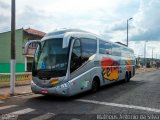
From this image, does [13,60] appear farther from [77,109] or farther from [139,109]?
[139,109]

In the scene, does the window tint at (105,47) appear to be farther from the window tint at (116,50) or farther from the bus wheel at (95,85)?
the bus wheel at (95,85)

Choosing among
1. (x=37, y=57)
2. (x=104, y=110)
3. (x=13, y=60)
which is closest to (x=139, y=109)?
(x=104, y=110)

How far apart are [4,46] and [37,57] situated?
32382mm

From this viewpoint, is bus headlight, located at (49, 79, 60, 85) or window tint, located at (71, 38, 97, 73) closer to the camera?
bus headlight, located at (49, 79, 60, 85)

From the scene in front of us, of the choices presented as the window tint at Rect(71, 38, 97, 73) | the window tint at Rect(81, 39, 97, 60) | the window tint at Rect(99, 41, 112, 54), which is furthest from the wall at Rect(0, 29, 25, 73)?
the window tint at Rect(71, 38, 97, 73)

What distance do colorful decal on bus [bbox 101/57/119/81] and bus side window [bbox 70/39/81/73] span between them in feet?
11.6

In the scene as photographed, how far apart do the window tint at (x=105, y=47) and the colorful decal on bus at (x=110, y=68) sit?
0.49m

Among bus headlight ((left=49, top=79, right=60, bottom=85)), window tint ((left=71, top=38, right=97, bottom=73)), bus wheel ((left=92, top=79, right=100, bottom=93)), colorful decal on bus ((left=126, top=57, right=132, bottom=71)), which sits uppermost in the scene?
window tint ((left=71, top=38, right=97, bottom=73))

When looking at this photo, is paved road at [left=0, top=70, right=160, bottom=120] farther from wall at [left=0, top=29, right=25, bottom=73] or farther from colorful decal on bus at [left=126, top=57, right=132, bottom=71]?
wall at [left=0, top=29, right=25, bottom=73]

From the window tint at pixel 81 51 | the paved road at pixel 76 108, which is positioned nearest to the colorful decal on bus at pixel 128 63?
the window tint at pixel 81 51

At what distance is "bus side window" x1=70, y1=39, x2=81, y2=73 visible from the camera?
12656mm

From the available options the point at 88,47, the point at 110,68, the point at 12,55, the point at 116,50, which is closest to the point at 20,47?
the point at 116,50

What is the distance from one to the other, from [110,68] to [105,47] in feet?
5.36

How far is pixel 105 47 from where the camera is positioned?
17.4 m
